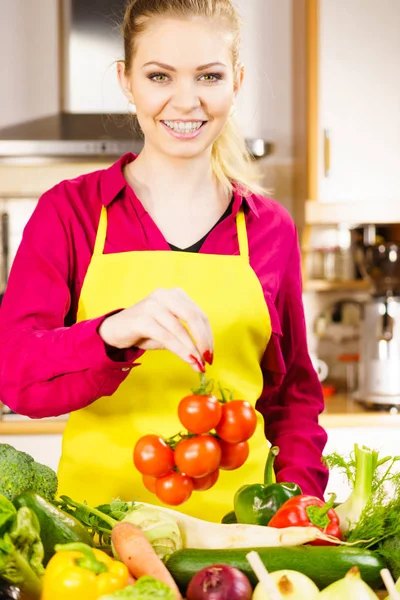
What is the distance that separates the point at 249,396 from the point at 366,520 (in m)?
0.41

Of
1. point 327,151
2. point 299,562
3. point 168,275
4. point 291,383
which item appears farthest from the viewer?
point 327,151

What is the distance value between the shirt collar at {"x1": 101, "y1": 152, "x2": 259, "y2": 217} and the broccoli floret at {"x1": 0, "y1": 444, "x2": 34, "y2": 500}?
0.51 metres

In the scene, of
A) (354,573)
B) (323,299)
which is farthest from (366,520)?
(323,299)

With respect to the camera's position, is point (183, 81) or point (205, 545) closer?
point (205, 545)

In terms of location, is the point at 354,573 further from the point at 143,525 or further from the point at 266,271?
the point at 266,271

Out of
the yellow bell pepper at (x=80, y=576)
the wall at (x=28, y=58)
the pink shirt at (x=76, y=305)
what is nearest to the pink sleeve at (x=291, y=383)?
the pink shirt at (x=76, y=305)

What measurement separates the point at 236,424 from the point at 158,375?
0.35 m

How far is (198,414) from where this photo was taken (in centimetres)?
115

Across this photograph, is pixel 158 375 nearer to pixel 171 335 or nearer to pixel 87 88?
pixel 171 335

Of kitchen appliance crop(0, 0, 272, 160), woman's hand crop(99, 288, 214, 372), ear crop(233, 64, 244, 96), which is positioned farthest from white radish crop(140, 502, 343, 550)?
kitchen appliance crop(0, 0, 272, 160)

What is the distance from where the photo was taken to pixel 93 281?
152cm

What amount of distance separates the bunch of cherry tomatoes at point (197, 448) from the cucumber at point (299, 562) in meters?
0.10

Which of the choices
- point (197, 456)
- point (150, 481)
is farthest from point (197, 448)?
point (150, 481)

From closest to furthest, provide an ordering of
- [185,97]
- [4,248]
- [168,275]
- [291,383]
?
[185,97]
[168,275]
[291,383]
[4,248]
